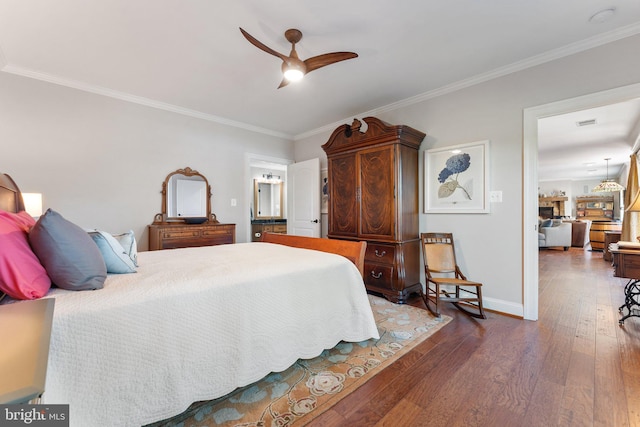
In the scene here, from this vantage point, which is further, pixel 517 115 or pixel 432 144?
pixel 432 144

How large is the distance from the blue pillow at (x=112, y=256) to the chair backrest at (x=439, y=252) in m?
2.74

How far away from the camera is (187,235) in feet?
11.7

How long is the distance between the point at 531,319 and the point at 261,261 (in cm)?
269

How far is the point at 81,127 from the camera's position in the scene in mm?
3100

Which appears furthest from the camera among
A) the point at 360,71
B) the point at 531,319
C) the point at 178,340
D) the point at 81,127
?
the point at 81,127

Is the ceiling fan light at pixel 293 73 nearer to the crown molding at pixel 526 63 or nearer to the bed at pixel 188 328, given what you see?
the bed at pixel 188 328

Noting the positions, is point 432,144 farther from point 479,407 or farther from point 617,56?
point 479,407

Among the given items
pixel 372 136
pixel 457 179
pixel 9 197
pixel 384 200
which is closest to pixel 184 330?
pixel 9 197

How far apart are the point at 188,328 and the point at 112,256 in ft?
2.27

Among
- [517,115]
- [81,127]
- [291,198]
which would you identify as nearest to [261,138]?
[291,198]

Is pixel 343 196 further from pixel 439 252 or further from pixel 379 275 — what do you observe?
pixel 439 252

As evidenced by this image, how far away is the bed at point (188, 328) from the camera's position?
41.6 inches

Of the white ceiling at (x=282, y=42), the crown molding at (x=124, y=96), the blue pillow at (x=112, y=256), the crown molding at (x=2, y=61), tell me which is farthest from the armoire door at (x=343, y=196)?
the crown molding at (x=2, y=61)

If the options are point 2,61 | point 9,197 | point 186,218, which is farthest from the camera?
point 186,218
